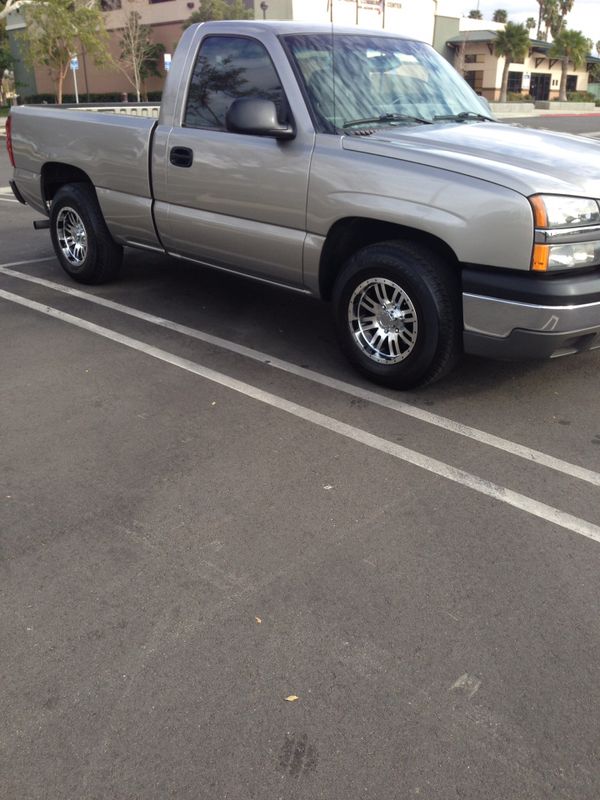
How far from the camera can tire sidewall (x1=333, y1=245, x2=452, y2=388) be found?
440 centimetres

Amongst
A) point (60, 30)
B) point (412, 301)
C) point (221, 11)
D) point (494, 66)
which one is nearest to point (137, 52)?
point (221, 11)

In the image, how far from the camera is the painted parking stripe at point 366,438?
350cm

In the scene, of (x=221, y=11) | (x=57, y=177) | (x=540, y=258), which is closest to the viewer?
(x=540, y=258)

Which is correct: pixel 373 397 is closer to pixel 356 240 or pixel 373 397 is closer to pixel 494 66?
pixel 356 240

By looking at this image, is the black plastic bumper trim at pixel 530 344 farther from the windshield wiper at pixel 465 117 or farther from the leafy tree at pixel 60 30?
the leafy tree at pixel 60 30

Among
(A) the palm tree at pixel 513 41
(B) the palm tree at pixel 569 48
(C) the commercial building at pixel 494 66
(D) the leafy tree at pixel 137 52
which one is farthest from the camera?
(B) the palm tree at pixel 569 48

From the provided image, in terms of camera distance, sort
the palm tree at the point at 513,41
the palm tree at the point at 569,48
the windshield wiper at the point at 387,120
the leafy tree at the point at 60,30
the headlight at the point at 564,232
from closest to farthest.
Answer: the headlight at the point at 564,232, the windshield wiper at the point at 387,120, the leafy tree at the point at 60,30, the palm tree at the point at 513,41, the palm tree at the point at 569,48

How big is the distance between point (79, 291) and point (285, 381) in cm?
283

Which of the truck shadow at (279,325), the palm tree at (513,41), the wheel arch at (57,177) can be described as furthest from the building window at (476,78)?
the wheel arch at (57,177)

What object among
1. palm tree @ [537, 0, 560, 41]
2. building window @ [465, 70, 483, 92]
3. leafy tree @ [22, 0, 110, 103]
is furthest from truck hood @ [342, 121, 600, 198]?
palm tree @ [537, 0, 560, 41]

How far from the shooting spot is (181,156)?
5531mm

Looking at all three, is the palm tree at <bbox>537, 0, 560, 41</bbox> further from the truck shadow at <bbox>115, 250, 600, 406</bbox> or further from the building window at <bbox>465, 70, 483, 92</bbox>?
the truck shadow at <bbox>115, 250, 600, 406</bbox>

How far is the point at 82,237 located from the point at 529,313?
430 centimetres

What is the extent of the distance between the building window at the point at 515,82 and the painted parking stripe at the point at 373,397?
222 ft
